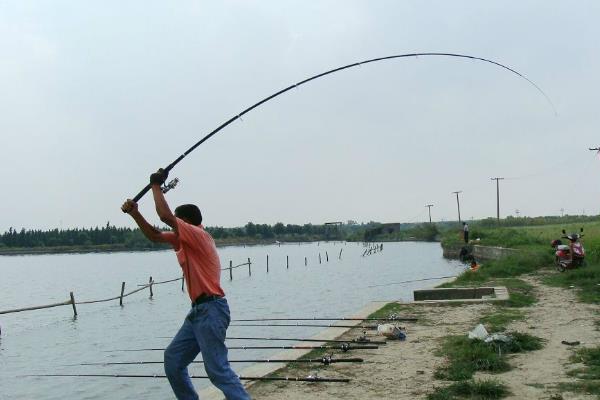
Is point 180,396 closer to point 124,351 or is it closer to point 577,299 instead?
point 577,299

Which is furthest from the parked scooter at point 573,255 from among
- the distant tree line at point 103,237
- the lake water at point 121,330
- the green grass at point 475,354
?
the distant tree line at point 103,237

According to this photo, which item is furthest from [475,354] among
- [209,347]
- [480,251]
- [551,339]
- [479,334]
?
[480,251]

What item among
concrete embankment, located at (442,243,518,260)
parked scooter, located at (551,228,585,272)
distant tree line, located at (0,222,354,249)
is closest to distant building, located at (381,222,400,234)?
distant tree line, located at (0,222,354,249)

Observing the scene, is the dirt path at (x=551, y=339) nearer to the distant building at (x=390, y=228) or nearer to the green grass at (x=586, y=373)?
the green grass at (x=586, y=373)

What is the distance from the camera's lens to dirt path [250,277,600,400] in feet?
21.5

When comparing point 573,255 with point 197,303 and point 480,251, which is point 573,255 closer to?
point 197,303

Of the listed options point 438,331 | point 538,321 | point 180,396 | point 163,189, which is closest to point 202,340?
point 180,396

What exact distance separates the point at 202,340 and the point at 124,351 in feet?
46.4

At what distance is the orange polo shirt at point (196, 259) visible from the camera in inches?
190

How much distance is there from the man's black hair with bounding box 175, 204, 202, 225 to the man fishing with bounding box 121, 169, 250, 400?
142mm

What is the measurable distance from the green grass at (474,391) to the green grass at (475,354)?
571 millimetres

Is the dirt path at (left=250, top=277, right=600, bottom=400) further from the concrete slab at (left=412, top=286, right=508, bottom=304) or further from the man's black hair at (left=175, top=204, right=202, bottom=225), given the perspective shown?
the concrete slab at (left=412, top=286, right=508, bottom=304)

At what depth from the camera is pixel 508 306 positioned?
13.4 meters

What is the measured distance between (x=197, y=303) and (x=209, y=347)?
1.23 ft
